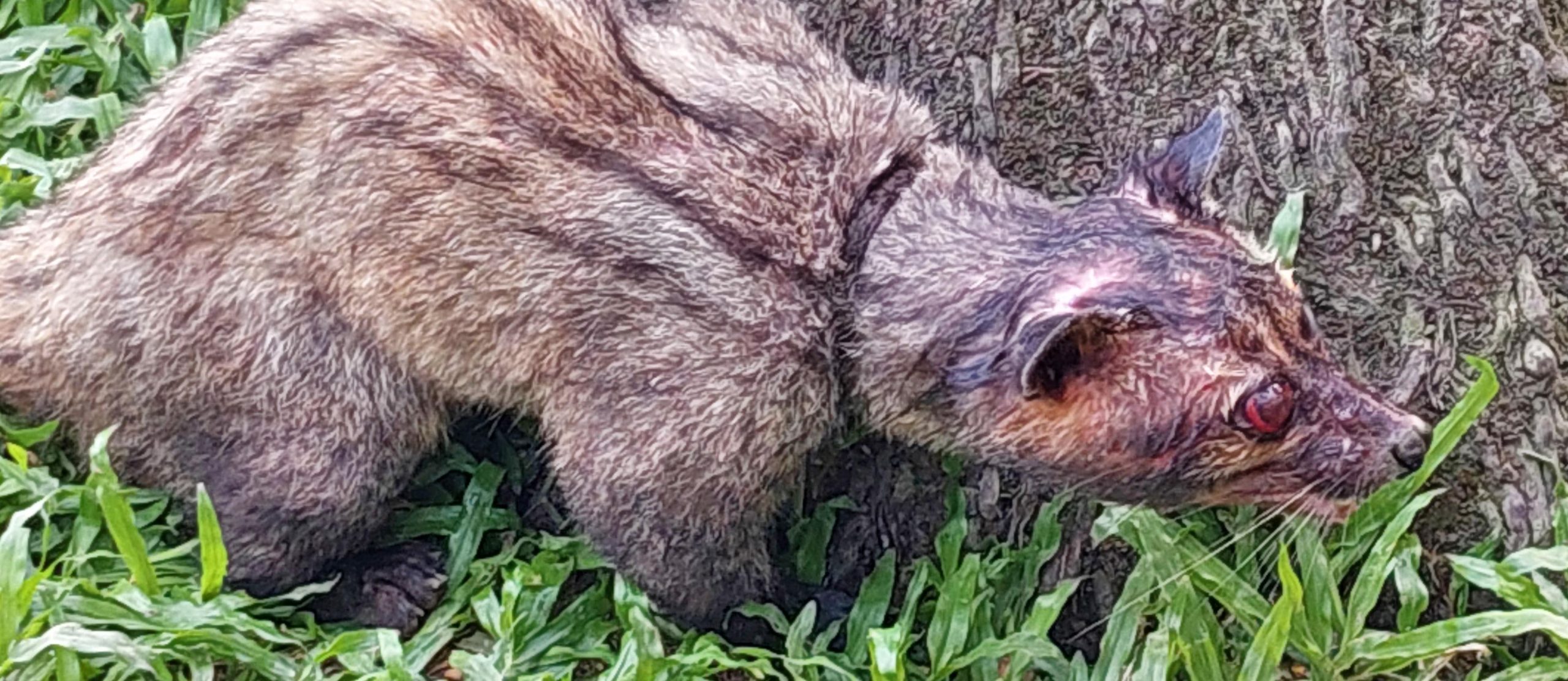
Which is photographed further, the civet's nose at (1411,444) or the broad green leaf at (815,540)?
the broad green leaf at (815,540)

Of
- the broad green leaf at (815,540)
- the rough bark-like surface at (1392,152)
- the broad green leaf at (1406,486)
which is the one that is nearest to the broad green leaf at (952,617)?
the rough bark-like surface at (1392,152)

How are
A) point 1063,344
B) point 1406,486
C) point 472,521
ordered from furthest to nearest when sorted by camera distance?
point 472,521
point 1406,486
point 1063,344

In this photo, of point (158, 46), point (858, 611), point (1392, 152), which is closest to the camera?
point (1392, 152)

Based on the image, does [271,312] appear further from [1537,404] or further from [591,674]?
[1537,404]

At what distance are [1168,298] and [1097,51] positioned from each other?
80cm

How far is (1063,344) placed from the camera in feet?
12.3

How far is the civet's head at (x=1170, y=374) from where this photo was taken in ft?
12.4

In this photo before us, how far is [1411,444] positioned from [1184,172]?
0.75 meters

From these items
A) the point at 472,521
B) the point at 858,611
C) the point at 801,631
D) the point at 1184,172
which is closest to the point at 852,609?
the point at 858,611

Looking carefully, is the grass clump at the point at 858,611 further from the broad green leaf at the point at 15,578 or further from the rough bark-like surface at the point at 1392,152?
the rough bark-like surface at the point at 1392,152

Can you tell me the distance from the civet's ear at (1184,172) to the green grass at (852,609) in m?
0.32

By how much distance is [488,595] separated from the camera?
438 cm

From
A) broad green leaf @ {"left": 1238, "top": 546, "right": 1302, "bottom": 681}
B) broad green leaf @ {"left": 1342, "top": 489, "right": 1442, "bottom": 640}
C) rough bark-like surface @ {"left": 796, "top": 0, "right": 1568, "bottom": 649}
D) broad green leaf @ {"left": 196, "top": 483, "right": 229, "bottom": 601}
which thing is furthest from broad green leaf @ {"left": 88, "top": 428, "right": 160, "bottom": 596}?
broad green leaf @ {"left": 1342, "top": 489, "right": 1442, "bottom": 640}

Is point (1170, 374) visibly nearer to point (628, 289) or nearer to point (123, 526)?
point (628, 289)
